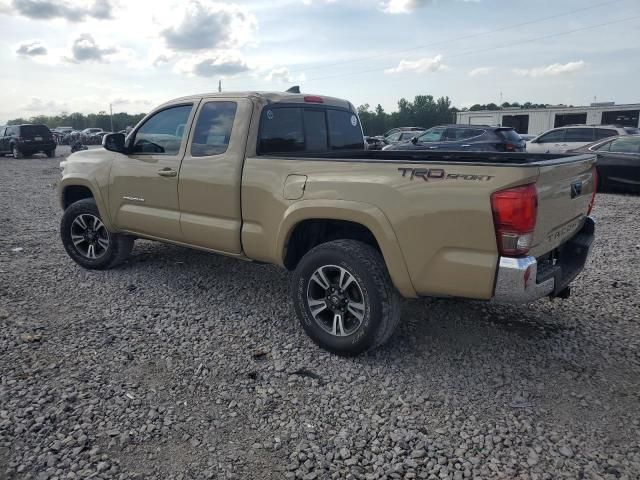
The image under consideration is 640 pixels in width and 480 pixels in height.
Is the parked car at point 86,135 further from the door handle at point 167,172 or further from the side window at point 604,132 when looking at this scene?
the door handle at point 167,172

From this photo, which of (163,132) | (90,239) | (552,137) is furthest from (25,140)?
(163,132)

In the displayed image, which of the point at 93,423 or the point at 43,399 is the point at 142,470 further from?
the point at 43,399

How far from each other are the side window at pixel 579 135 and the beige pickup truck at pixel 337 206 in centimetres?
1216

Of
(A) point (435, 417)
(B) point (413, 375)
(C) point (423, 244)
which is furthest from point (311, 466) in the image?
(C) point (423, 244)

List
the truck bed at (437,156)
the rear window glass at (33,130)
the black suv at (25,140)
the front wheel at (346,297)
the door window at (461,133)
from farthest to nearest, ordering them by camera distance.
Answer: the rear window glass at (33,130) < the black suv at (25,140) < the door window at (461,133) < the truck bed at (437,156) < the front wheel at (346,297)

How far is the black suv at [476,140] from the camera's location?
14.6 meters

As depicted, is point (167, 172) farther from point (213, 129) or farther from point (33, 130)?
point (33, 130)

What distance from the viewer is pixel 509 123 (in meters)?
42.1

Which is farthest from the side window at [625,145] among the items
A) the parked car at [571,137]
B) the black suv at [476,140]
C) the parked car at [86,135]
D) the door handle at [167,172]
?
the parked car at [86,135]

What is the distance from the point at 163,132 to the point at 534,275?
361 cm

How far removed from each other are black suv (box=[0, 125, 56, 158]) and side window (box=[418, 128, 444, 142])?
1897cm

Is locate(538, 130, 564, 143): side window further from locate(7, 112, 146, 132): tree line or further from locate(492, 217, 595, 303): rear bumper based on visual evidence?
locate(7, 112, 146, 132): tree line

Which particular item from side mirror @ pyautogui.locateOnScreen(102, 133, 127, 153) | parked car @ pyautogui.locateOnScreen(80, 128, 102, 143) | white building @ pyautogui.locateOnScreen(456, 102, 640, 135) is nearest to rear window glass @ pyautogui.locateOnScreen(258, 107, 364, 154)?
side mirror @ pyautogui.locateOnScreen(102, 133, 127, 153)

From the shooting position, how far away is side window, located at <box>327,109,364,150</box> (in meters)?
4.87
